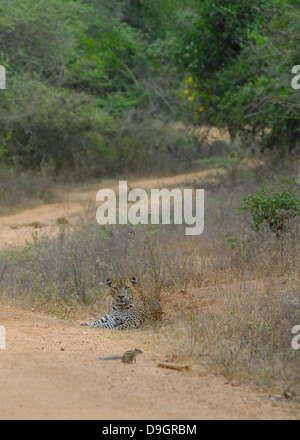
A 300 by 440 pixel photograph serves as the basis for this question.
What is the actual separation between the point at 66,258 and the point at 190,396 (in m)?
5.35

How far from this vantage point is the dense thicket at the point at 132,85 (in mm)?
18047

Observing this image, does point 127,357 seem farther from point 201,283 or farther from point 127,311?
point 201,283

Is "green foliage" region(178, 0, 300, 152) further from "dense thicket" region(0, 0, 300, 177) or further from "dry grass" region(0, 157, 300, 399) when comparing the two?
"dry grass" region(0, 157, 300, 399)

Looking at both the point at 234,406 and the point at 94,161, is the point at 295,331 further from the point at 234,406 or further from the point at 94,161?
the point at 94,161

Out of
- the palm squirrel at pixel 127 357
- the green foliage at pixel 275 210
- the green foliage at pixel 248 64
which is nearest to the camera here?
the palm squirrel at pixel 127 357

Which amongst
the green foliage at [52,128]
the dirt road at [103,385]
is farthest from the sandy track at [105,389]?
the green foliage at [52,128]

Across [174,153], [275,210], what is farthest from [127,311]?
[174,153]

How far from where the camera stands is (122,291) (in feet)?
28.8

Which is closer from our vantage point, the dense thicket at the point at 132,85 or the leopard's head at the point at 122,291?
the leopard's head at the point at 122,291

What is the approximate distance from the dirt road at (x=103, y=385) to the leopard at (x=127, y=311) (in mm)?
650

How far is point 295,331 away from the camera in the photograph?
22.7ft

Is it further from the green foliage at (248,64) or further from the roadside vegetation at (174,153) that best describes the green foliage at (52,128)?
the green foliage at (248,64)

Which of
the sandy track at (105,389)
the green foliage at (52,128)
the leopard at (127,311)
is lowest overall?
the sandy track at (105,389)

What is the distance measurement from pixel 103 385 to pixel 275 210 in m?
5.81
